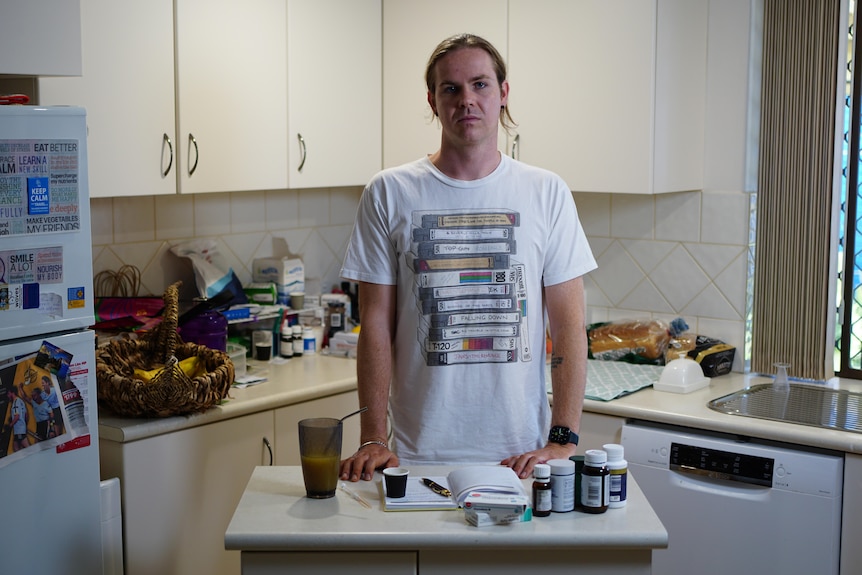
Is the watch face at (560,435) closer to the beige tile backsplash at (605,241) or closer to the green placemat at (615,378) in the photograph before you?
the green placemat at (615,378)

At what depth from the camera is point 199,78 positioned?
294 centimetres

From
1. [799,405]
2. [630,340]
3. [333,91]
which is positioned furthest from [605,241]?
[333,91]

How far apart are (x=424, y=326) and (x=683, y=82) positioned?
56.4 inches

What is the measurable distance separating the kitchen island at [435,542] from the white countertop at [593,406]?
2.97ft

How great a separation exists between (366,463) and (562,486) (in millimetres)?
433

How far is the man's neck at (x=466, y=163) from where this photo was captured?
227 centimetres

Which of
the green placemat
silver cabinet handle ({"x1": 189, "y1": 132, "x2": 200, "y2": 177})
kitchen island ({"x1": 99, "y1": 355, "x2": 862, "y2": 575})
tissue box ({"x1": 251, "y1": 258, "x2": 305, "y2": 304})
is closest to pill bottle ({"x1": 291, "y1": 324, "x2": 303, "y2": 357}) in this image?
tissue box ({"x1": 251, "y1": 258, "x2": 305, "y2": 304})

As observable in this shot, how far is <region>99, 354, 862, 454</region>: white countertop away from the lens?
2637mm

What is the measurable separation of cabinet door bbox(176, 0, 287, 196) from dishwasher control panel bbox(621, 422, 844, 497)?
53.0 inches

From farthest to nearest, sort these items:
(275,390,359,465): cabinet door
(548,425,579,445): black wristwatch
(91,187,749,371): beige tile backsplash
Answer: (91,187,749,371): beige tile backsplash, (275,390,359,465): cabinet door, (548,425,579,445): black wristwatch

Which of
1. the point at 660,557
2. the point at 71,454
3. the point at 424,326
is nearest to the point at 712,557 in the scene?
the point at 660,557

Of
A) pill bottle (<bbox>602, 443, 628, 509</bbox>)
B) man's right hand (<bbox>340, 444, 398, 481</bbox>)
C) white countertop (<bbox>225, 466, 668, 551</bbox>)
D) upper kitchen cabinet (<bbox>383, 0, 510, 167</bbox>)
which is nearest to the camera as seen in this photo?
white countertop (<bbox>225, 466, 668, 551</bbox>)

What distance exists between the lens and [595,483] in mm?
1833

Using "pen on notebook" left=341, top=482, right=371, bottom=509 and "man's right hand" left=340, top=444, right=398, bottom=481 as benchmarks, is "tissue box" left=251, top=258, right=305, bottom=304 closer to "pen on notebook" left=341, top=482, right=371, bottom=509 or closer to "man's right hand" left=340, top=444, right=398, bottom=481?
"man's right hand" left=340, top=444, right=398, bottom=481
